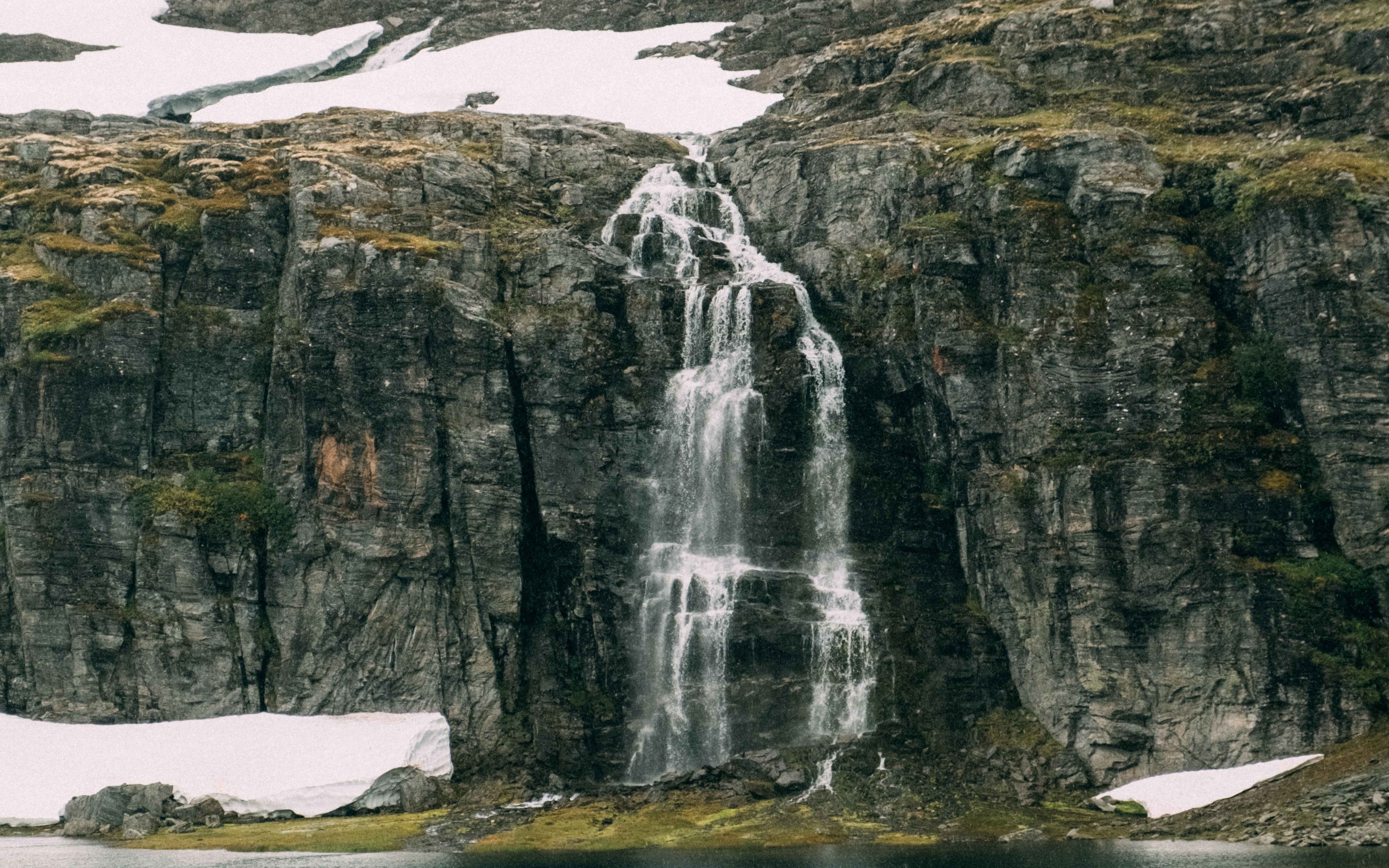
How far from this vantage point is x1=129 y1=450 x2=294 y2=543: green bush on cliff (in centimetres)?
6128

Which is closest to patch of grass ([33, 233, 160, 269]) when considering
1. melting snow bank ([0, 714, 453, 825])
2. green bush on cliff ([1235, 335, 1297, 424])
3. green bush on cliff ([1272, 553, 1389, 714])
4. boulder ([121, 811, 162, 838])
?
melting snow bank ([0, 714, 453, 825])

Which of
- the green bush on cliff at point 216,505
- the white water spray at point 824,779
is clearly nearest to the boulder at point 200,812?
the green bush on cliff at point 216,505

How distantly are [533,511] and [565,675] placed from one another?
7.89 m

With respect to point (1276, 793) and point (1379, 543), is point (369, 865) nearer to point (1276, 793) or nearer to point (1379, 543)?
point (1276, 793)

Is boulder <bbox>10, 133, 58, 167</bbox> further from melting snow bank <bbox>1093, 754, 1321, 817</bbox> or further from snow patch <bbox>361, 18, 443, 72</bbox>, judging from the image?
melting snow bank <bbox>1093, 754, 1321, 817</bbox>

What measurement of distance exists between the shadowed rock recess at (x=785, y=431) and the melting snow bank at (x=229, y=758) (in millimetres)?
1204

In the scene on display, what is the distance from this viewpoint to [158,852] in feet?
161

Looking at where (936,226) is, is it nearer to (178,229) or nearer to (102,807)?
(178,229)

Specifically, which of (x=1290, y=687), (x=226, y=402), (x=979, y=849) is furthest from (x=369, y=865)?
(x=1290, y=687)

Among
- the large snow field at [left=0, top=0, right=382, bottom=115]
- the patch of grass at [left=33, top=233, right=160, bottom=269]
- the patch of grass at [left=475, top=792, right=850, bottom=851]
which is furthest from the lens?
the large snow field at [left=0, top=0, right=382, bottom=115]

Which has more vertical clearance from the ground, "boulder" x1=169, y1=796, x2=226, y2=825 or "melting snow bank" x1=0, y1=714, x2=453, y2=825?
"melting snow bank" x1=0, y1=714, x2=453, y2=825

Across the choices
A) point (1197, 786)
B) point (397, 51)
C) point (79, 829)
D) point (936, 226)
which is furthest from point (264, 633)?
point (397, 51)

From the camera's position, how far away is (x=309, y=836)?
51.5 metres

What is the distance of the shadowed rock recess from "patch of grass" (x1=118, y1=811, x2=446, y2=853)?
5803 millimetres
